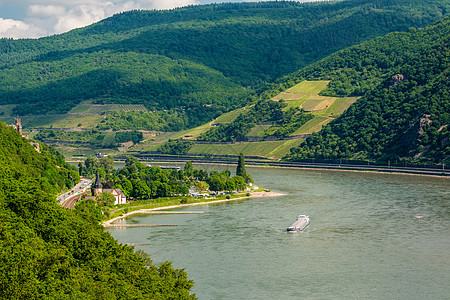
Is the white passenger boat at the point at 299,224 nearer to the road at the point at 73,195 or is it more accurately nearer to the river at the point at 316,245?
the river at the point at 316,245

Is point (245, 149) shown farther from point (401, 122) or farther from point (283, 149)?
point (401, 122)

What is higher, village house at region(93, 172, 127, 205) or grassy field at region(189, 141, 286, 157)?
grassy field at region(189, 141, 286, 157)

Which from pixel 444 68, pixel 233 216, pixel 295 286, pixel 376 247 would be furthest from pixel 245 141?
pixel 295 286

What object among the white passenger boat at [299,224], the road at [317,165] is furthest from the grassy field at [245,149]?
the white passenger boat at [299,224]

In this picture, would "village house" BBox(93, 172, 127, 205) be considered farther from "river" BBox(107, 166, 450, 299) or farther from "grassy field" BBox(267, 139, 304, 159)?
"grassy field" BBox(267, 139, 304, 159)

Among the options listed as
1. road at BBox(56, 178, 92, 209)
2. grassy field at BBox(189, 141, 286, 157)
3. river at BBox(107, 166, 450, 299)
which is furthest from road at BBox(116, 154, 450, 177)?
road at BBox(56, 178, 92, 209)

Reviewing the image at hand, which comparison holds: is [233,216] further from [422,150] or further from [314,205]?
[422,150]

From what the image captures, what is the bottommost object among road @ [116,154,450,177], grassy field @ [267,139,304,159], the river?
the river
